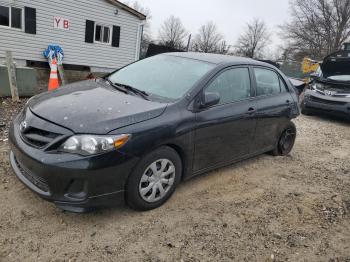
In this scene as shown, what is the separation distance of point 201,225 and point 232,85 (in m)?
1.89

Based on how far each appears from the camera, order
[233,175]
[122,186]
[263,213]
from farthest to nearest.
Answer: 1. [233,175]
2. [263,213]
3. [122,186]

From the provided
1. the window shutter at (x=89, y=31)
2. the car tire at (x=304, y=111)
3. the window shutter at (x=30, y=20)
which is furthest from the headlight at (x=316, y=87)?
the window shutter at (x=30, y=20)

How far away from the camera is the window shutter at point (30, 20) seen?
43.8ft

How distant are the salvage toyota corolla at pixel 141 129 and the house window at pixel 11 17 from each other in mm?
10461

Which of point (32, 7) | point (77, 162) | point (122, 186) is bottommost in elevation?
point (122, 186)

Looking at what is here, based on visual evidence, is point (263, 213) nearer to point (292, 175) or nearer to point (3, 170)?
point (292, 175)

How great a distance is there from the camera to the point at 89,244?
3.05 m

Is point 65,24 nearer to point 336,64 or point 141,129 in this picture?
point 336,64

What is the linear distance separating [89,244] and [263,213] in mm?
1976

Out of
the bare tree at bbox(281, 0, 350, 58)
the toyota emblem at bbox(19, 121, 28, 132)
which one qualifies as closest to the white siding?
the toyota emblem at bbox(19, 121, 28, 132)

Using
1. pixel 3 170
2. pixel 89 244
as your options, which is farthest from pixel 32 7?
pixel 89 244

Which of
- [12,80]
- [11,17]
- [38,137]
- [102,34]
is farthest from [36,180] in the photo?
[102,34]

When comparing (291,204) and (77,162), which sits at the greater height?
(77,162)

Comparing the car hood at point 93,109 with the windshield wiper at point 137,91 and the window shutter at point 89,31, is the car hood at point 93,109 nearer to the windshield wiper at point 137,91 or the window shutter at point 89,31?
the windshield wiper at point 137,91
